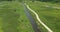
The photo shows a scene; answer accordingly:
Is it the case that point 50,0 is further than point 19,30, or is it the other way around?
point 50,0

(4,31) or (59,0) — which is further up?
(4,31)

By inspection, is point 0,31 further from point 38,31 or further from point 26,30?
point 38,31

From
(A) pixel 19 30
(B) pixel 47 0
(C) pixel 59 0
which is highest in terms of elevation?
(A) pixel 19 30

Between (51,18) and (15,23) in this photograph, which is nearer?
(15,23)

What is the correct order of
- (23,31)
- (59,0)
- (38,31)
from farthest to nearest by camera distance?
1. (59,0)
2. (23,31)
3. (38,31)

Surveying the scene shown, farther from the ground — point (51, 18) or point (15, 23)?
point (15, 23)

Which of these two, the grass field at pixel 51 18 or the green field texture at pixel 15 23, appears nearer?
the green field texture at pixel 15 23

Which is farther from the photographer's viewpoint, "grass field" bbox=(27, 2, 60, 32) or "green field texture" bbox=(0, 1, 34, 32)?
"grass field" bbox=(27, 2, 60, 32)

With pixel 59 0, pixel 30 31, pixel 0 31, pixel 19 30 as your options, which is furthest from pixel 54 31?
pixel 59 0

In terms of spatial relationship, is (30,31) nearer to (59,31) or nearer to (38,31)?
(38,31)

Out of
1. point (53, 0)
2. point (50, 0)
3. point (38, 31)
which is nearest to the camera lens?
point (38, 31)
